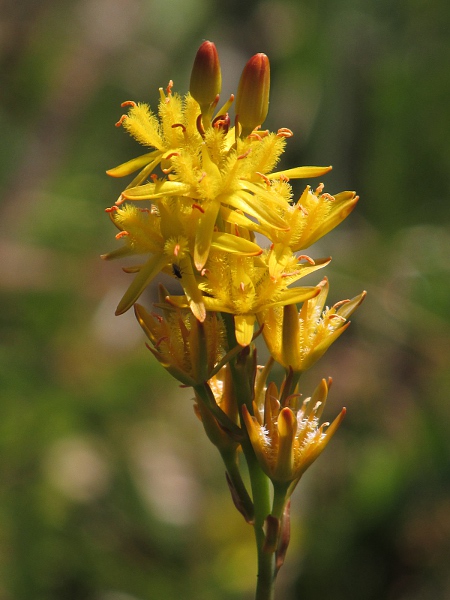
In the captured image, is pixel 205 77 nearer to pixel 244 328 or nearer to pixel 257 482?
pixel 244 328

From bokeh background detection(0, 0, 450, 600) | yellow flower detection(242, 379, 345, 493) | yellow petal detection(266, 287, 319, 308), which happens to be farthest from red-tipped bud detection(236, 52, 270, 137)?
bokeh background detection(0, 0, 450, 600)

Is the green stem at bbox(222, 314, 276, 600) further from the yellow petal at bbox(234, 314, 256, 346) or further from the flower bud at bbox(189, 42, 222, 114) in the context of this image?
the flower bud at bbox(189, 42, 222, 114)

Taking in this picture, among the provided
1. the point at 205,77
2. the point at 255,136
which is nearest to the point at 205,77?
the point at 205,77

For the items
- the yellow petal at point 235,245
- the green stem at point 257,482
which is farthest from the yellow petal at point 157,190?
the green stem at point 257,482

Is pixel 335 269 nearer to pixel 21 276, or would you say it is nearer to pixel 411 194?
pixel 411 194

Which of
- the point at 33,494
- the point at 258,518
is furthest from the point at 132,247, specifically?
the point at 33,494

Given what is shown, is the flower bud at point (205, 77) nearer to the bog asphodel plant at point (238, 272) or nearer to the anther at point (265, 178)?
the bog asphodel plant at point (238, 272)

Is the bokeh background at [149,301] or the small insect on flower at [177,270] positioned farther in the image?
the bokeh background at [149,301]
